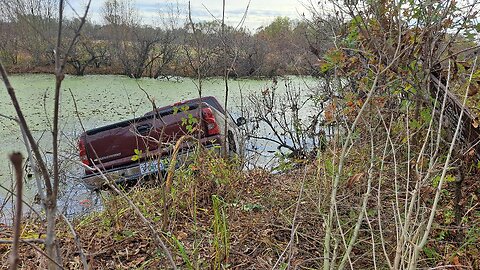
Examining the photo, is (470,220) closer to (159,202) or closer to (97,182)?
(159,202)

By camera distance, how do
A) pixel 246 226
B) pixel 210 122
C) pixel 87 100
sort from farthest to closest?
pixel 87 100 < pixel 210 122 < pixel 246 226

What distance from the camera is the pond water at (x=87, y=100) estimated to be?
30.9 ft

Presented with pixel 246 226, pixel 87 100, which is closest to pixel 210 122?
pixel 246 226

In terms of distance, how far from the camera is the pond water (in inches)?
370

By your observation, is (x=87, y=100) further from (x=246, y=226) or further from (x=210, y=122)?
(x=246, y=226)

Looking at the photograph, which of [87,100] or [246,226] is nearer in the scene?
[246,226]

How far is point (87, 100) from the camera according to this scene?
16.0 m

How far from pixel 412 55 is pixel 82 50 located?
82.4ft

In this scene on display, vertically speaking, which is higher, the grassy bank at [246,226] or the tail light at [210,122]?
the tail light at [210,122]

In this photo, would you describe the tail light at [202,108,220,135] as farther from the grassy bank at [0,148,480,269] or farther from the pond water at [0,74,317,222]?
the pond water at [0,74,317,222]

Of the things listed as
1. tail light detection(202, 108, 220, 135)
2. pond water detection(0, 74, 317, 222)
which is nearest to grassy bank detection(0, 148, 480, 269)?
tail light detection(202, 108, 220, 135)

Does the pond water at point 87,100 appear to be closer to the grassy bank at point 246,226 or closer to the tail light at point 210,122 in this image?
the tail light at point 210,122

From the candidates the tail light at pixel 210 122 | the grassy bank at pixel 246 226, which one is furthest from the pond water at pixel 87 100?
the grassy bank at pixel 246 226

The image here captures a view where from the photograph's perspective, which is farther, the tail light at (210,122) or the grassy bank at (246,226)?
the tail light at (210,122)
